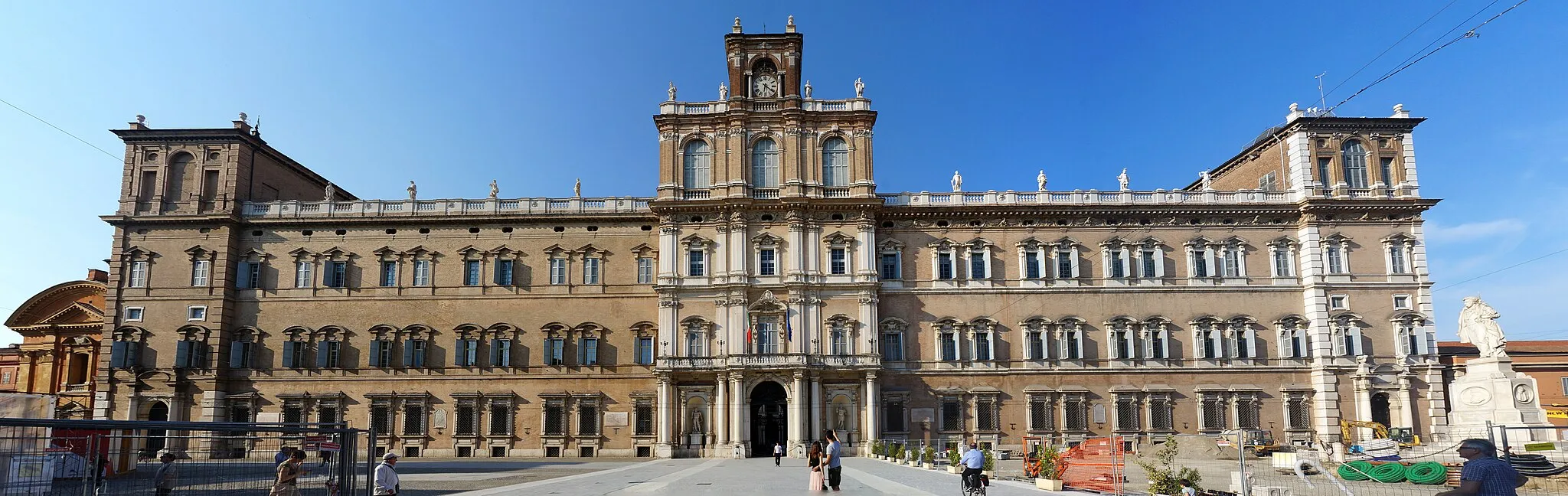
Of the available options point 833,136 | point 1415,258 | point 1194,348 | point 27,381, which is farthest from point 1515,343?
point 27,381

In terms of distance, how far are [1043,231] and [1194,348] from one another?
9.04 meters

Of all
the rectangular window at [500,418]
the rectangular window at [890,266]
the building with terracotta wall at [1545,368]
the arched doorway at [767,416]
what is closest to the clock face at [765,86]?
the rectangular window at [890,266]

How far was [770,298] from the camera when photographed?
44.6m

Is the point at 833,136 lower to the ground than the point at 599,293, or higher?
higher

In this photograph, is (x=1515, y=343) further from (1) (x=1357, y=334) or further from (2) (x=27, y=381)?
(2) (x=27, y=381)

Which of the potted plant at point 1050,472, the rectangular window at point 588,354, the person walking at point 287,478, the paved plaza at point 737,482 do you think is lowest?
the paved plaza at point 737,482

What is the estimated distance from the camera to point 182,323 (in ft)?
152

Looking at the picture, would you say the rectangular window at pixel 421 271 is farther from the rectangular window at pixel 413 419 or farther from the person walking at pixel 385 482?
the person walking at pixel 385 482

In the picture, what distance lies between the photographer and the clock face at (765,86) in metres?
47.9

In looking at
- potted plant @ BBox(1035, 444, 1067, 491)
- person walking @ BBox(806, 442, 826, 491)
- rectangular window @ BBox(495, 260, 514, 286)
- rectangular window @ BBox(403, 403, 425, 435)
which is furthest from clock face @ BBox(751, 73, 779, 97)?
person walking @ BBox(806, 442, 826, 491)

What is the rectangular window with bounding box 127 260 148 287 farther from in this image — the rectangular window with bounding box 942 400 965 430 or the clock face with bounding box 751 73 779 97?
the rectangular window with bounding box 942 400 965 430

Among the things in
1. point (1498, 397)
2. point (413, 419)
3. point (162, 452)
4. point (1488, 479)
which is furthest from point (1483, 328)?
point (413, 419)

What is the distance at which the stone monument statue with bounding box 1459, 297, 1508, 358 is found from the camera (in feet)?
109

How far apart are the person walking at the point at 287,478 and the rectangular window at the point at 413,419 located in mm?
34927
